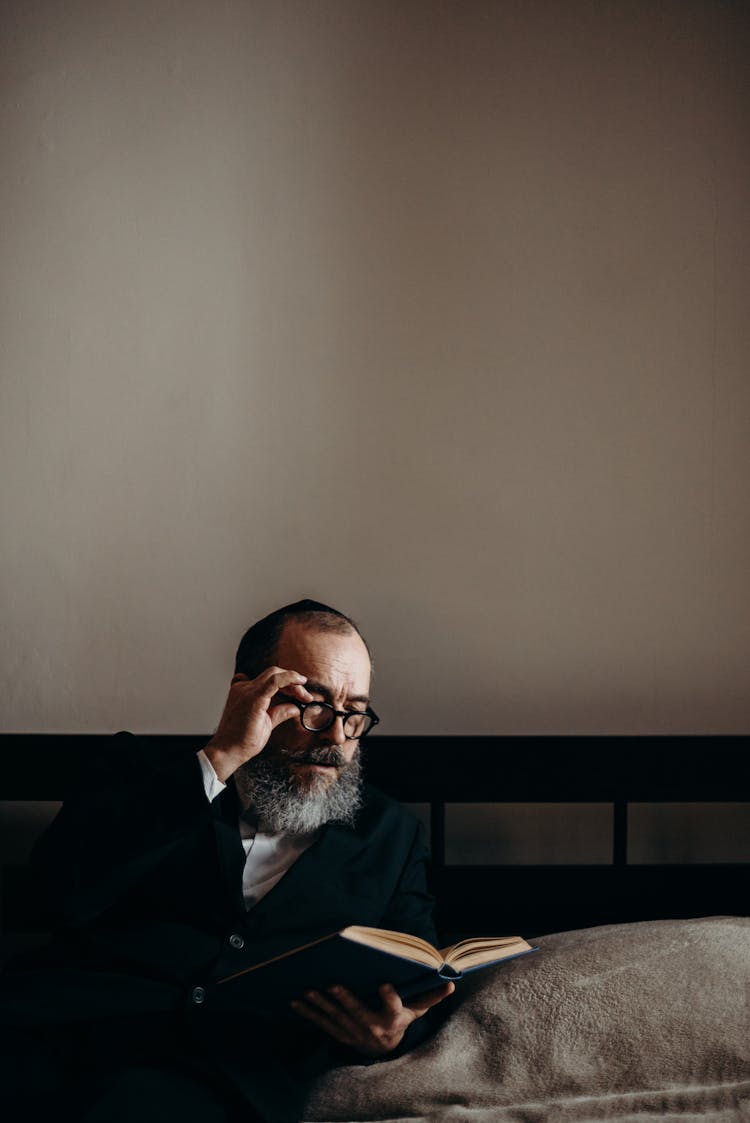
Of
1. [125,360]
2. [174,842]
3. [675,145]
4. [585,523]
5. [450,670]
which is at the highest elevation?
[675,145]

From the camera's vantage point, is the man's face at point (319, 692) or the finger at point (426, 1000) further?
the man's face at point (319, 692)

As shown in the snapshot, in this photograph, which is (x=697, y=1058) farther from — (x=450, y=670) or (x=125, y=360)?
(x=125, y=360)

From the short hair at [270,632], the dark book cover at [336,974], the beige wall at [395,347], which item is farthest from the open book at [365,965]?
the beige wall at [395,347]

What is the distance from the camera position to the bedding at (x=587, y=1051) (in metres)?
1.21

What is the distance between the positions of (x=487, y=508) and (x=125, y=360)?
2.53 feet

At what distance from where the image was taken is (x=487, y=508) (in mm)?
1885

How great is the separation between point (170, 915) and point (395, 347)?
1.13 meters

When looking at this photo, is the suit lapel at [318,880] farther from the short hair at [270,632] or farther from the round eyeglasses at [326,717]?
the short hair at [270,632]

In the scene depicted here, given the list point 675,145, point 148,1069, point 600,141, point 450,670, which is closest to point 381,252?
point 600,141

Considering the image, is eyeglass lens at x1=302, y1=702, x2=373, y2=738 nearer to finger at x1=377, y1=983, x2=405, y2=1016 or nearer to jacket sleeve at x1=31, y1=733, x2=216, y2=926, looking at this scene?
jacket sleeve at x1=31, y1=733, x2=216, y2=926

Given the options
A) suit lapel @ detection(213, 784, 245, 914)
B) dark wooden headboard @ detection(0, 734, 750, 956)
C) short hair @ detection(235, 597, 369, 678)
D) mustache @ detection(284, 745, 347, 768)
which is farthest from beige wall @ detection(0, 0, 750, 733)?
suit lapel @ detection(213, 784, 245, 914)

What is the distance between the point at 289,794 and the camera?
142 centimetres

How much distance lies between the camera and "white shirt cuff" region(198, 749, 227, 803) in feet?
4.13

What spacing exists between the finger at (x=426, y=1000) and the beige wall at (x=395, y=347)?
2.16 feet
